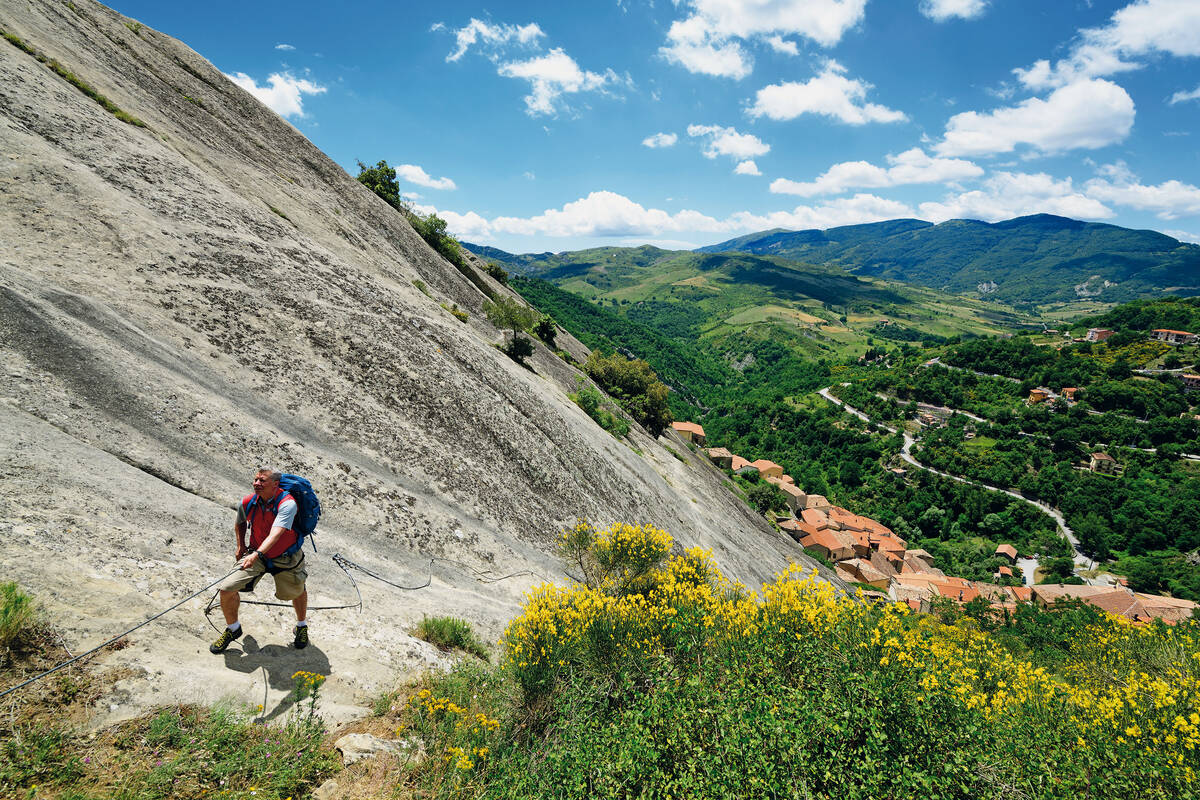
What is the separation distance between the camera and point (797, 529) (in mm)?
64125

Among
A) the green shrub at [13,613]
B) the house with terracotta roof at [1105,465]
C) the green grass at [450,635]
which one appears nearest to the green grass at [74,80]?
the green shrub at [13,613]

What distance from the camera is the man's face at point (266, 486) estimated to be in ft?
22.2

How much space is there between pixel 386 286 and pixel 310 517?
15.8 metres

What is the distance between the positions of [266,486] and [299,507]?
584 mm

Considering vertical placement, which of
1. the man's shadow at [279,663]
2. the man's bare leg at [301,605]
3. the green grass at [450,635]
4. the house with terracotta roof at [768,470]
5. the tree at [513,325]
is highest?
the tree at [513,325]

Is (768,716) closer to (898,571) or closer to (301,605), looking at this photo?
(301,605)

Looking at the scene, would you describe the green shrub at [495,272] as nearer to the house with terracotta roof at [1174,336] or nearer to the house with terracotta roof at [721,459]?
the house with terracotta roof at [721,459]

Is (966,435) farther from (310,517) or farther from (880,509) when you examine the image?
(310,517)

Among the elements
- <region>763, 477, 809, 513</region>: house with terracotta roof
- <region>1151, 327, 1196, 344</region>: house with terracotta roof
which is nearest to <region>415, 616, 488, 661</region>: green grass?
<region>763, 477, 809, 513</region>: house with terracotta roof

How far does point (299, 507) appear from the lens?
716 cm

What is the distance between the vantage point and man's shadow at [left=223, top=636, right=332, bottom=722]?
20.7ft

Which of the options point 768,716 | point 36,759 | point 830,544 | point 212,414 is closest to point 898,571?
point 830,544

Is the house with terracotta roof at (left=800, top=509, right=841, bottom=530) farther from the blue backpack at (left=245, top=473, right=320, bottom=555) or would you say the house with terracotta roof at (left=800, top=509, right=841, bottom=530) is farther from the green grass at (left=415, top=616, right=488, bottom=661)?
the blue backpack at (left=245, top=473, right=320, bottom=555)

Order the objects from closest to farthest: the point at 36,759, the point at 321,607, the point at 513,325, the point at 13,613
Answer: the point at 36,759 → the point at 13,613 → the point at 321,607 → the point at 513,325
